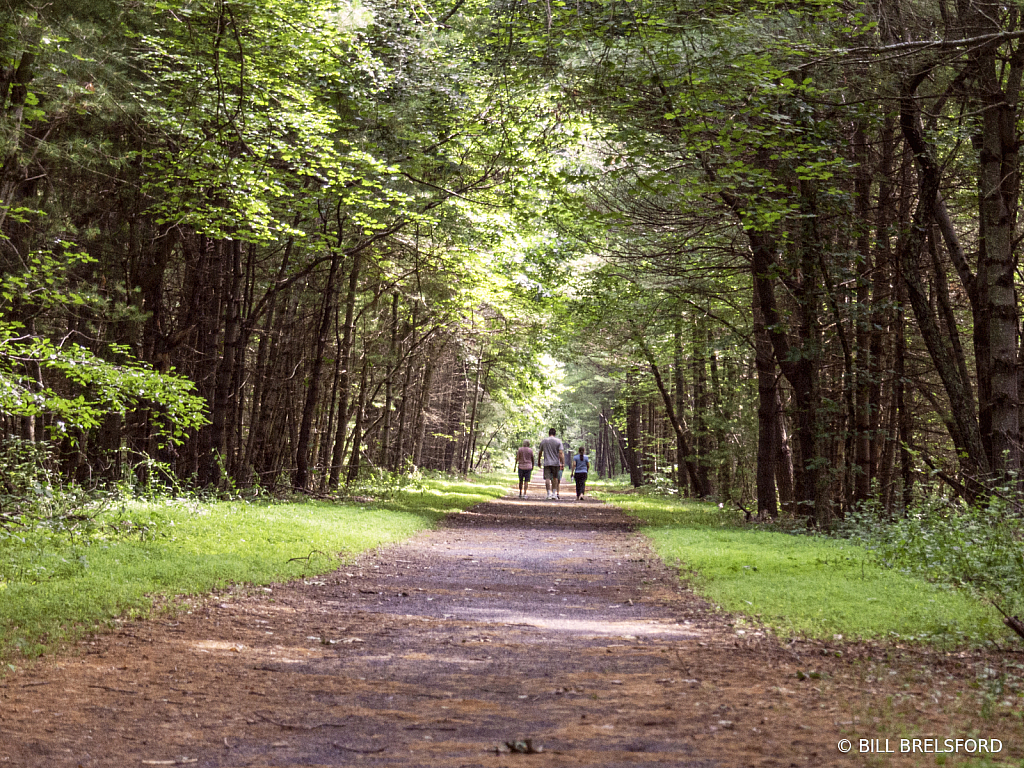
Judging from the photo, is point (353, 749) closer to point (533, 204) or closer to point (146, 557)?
point (146, 557)

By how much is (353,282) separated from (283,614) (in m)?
14.2

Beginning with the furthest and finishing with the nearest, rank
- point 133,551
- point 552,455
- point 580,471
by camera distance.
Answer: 1. point 580,471
2. point 552,455
3. point 133,551

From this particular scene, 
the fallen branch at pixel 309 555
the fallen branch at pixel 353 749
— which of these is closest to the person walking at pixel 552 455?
the fallen branch at pixel 309 555

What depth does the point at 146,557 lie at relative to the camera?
9398mm

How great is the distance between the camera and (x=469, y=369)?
Result: 1342 inches

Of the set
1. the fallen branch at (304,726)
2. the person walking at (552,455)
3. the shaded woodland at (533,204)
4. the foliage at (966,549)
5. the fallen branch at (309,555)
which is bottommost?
the fallen branch at (304,726)

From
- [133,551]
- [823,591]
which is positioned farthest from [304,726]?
[823,591]

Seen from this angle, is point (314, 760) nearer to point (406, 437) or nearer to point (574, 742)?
point (574, 742)

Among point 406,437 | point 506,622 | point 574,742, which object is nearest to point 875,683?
point 574,742

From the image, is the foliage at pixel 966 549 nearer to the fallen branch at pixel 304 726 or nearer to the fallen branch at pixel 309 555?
the fallen branch at pixel 304 726

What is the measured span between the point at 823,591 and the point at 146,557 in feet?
24.6

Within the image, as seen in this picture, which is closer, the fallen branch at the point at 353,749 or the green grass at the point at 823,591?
the fallen branch at the point at 353,749

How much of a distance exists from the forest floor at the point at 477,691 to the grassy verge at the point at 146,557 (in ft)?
1.25

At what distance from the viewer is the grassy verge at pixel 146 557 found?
22.4ft
